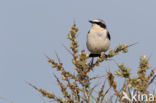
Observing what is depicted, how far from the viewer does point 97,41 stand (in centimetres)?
902

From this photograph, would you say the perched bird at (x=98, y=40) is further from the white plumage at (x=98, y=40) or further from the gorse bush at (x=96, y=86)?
the gorse bush at (x=96, y=86)

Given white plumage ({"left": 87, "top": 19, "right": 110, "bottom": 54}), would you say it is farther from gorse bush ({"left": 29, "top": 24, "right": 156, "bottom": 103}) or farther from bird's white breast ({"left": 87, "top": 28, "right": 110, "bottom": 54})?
gorse bush ({"left": 29, "top": 24, "right": 156, "bottom": 103})

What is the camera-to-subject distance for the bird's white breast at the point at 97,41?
9000mm

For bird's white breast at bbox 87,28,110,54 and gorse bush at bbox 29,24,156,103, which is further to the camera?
bird's white breast at bbox 87,28,110,54

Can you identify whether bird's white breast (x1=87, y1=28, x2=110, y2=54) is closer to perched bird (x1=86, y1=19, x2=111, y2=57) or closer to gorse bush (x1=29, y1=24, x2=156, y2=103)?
perched bird (x1=86, y1=19, x2=111, y2=57)

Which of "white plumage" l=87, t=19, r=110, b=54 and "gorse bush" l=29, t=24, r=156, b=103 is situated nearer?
"gorse bush" l=29, t=24, r=156, b=103

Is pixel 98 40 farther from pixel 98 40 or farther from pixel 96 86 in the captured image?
pixel 96 86

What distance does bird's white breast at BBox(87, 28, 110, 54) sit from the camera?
9000mm

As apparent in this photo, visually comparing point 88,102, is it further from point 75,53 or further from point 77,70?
point 75,53

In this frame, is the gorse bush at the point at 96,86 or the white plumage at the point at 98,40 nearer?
the gorse bush at the point at 96,86

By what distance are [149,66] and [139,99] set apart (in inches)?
17.7

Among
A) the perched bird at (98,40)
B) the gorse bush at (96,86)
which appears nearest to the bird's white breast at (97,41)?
the perched bird at (98,40)

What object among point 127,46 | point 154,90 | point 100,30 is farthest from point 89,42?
point 154,90

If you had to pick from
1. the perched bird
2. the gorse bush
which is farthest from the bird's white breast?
the gorse bush
